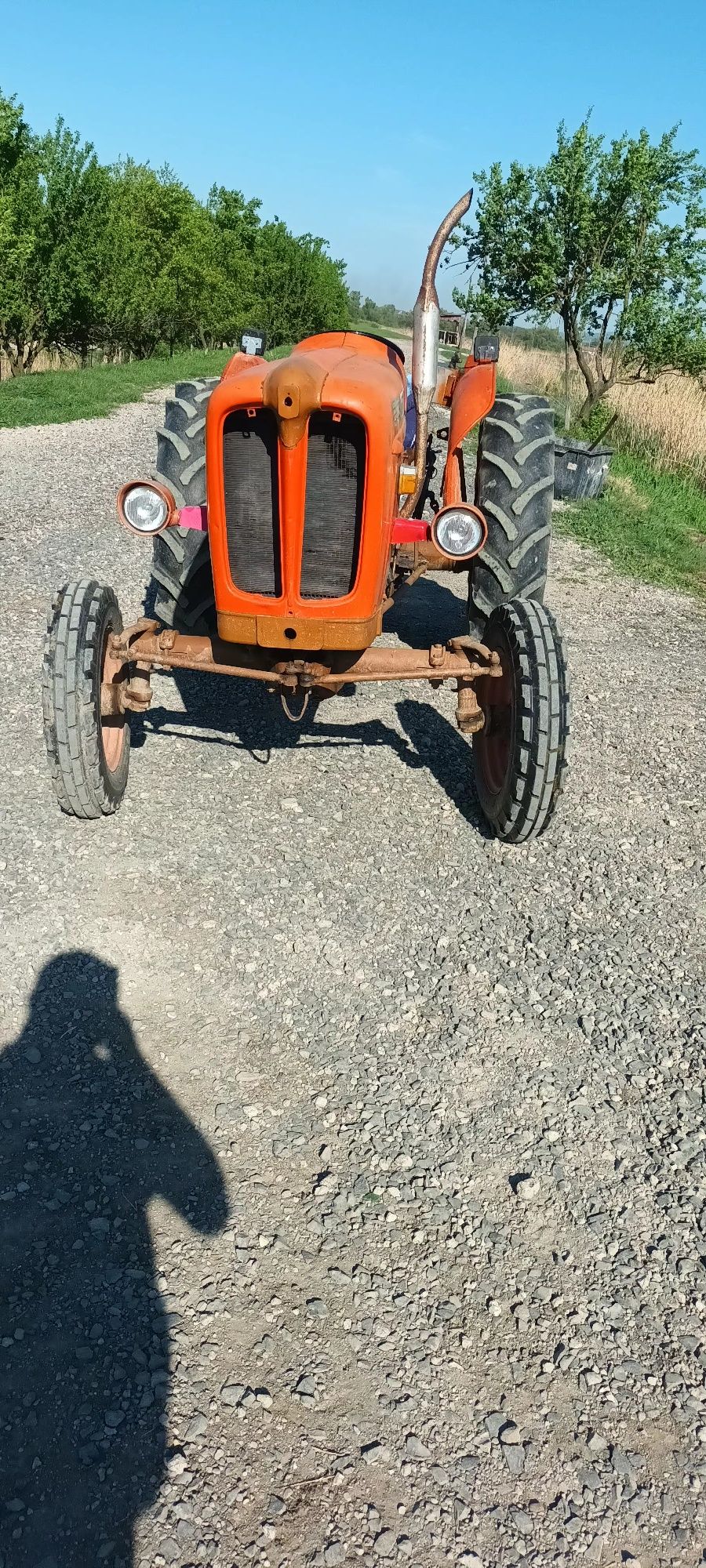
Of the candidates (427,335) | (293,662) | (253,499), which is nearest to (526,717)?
(293,662)

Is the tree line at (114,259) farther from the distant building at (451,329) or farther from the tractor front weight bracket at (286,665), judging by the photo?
the tractor front weight bracket at (286,665)

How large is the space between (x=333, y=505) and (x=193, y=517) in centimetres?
73

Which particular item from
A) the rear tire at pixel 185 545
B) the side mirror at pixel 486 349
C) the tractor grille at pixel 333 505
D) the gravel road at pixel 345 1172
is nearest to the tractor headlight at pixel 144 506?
the tractor grille at pixel 333 505

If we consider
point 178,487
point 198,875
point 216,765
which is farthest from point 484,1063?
point 178,487

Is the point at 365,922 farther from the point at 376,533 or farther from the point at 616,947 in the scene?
the point at 376,533

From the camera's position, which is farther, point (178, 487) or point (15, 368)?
point (15, 368)

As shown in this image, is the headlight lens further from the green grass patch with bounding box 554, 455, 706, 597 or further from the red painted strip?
the green grass patch with bounding box 554, 455, 706, 597

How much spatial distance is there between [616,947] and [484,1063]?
0.88 metres

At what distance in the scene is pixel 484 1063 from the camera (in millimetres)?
3057

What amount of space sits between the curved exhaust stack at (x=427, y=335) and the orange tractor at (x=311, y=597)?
0.6 inches

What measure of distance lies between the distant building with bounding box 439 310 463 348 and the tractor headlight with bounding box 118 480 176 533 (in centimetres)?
266

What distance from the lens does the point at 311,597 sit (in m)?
3.56

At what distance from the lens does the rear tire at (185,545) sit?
15.5 feet

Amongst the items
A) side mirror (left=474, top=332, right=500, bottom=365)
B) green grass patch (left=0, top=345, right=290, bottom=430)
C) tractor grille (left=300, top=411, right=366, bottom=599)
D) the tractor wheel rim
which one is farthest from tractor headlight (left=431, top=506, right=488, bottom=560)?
green grass patch (left=0, top=345, right=290, bottom=430)
